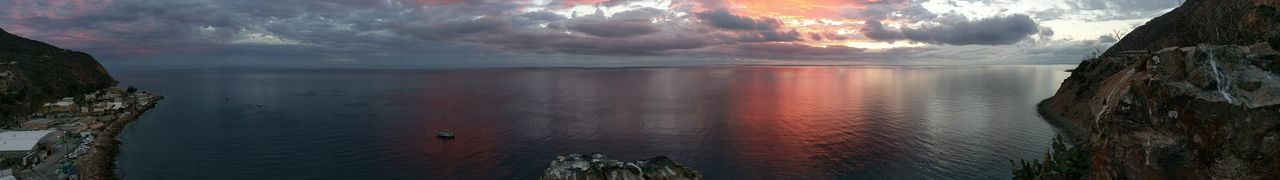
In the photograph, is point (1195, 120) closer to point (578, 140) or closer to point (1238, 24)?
point (578, 140)

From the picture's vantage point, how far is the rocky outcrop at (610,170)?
15.1 metres

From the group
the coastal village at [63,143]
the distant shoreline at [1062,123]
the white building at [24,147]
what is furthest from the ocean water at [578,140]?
the white building at [24,147]

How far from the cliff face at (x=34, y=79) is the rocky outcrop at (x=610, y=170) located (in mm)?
116022

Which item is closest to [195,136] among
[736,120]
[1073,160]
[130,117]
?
[130,117]

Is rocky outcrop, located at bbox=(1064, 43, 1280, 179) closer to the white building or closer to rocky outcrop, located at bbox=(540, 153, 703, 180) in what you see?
rocky outcrop, located at bbox=(540, 153, 703, 180)

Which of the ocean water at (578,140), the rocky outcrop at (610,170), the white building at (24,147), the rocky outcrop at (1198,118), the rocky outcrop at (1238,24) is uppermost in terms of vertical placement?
the rocky outcrop at (1238,24)

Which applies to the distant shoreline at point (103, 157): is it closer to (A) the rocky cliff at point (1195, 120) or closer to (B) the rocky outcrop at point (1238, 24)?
(A) the rocky cliff at point (1195, 120)

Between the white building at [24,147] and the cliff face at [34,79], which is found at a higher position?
the cliff face at [34,79]

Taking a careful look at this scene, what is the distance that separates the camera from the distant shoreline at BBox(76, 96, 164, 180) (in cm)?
6006

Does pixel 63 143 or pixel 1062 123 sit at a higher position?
pixel 63 143

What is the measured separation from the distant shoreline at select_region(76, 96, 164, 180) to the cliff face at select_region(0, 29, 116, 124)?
19.3 m

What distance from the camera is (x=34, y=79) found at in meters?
143

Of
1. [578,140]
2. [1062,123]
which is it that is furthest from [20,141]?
[1062,123]

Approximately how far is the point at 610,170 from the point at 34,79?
183995 millimetres
